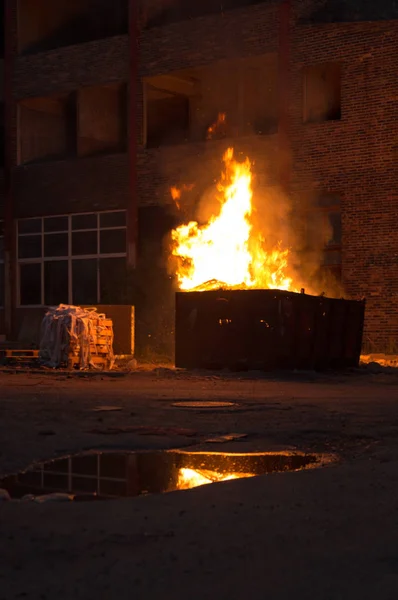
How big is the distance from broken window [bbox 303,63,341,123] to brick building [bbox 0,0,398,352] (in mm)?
43

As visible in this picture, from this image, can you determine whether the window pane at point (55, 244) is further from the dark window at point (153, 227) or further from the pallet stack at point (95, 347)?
the pallet stack at point (95, 347)

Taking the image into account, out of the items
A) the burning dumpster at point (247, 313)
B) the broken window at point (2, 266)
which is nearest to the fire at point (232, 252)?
the burning dumpster at point (247, 313)

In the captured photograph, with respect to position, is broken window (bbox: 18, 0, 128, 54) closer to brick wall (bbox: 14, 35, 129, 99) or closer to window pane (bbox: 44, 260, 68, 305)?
brick wall (bbox: 14, 35, 129, 99)

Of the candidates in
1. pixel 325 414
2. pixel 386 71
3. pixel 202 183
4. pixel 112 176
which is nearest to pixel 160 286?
pixel 202 183

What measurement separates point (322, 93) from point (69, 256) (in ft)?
33.2

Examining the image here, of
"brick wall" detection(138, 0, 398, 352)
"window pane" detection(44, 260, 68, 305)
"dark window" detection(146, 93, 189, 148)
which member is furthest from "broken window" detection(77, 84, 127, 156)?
"brick wall" detection(138, 0, 398, 352)

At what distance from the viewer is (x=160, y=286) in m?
27.8

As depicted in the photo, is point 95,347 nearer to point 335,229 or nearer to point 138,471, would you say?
point 335,229

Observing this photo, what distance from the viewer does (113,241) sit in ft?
104

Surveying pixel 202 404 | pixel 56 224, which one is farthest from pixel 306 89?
pixel 202 404

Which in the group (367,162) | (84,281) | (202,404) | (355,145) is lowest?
(202,404)

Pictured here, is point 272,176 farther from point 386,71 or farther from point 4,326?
point 4,326

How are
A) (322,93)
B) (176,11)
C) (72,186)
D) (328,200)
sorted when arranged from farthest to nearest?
(72,186) → (176,11) → (322,93) → (328,200)

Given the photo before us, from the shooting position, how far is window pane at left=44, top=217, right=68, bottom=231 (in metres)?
33.0
